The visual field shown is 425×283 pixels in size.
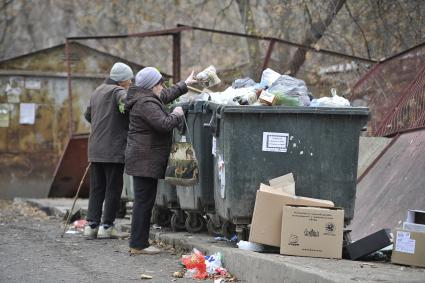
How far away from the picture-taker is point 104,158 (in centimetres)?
880

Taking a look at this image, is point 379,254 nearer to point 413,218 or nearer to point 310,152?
point 413,218

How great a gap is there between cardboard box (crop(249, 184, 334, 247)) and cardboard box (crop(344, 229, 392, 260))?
36cm

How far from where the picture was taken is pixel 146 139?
24.5 feet

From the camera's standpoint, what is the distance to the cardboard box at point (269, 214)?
255 inches

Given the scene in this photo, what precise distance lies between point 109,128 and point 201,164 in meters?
1.36

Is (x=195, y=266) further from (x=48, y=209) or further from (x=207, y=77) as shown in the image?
(x=48, y=209)

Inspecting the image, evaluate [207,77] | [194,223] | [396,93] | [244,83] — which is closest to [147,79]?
[207,77]

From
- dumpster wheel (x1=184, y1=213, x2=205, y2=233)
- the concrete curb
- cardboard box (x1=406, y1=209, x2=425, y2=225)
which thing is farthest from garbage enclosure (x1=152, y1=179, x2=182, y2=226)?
the concrete curb

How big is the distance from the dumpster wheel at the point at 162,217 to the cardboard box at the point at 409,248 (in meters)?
3.84

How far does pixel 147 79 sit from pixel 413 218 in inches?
102

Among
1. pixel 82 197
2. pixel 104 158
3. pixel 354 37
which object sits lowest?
pixel 82 197

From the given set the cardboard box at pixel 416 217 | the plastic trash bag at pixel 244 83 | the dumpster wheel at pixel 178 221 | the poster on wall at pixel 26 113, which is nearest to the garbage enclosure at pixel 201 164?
the plastic trash bag at pixel 244 83

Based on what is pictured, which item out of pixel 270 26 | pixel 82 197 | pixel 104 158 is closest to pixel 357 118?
pixel 104 158

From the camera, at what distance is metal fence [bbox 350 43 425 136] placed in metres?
9.60
